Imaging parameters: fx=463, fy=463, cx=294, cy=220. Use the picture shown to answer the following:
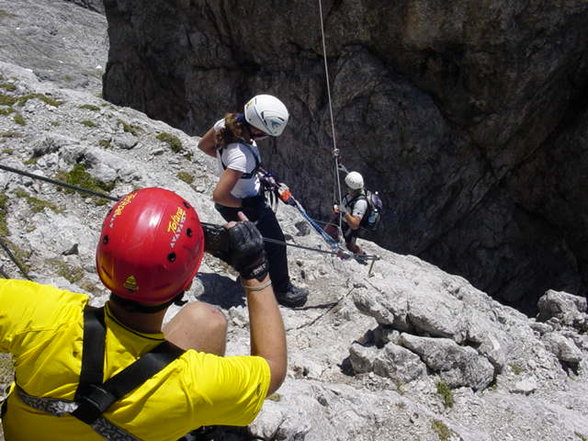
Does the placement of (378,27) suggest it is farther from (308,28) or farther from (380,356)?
(380,356)

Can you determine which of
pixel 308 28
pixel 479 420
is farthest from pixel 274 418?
pixel 308 28

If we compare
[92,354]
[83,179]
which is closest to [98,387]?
[92,354]

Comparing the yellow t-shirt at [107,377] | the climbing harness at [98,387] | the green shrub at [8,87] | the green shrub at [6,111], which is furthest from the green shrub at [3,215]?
the green shrub at [8,87]

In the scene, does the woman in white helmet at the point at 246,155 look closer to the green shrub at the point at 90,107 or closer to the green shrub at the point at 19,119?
the green shrub at the point at 19,119

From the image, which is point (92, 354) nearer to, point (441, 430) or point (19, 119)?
point (441, 430)

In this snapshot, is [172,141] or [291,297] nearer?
[291,297]

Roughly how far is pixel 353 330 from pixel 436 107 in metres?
15.5

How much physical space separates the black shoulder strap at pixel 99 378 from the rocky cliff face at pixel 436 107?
1857 cm

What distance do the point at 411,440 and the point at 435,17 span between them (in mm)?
16776

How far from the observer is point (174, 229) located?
2441 mm

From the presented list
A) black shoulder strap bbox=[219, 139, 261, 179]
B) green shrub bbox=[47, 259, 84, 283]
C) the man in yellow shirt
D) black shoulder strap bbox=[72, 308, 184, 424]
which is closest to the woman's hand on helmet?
the man in yellow shirt

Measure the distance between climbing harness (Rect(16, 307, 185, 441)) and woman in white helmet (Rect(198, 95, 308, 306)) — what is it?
411cm

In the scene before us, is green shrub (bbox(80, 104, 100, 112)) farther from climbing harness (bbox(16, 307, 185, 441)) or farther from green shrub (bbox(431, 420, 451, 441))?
climbing harness (bbox(16, 307, 185, 441))

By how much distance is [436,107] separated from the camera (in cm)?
2025
